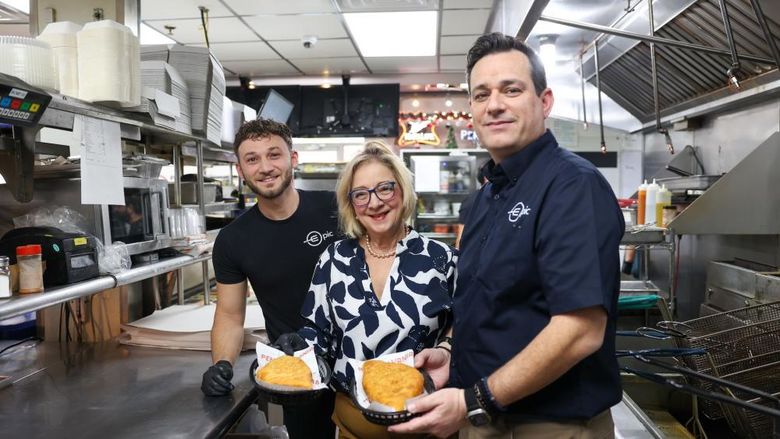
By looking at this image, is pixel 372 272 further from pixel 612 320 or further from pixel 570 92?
pixel 570 92

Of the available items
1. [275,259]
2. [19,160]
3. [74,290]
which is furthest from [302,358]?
[19,160]

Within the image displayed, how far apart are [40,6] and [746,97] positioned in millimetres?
3876

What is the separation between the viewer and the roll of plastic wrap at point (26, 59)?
1.55 m

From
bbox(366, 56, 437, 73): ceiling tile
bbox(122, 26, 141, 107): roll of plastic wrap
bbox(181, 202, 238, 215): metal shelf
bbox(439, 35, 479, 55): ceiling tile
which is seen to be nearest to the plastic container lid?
bbox(122, 26, 141, 107): roll of plastic wrap

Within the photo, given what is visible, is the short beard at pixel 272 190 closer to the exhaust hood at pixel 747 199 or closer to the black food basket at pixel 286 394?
the black food basket at pixel 286 394

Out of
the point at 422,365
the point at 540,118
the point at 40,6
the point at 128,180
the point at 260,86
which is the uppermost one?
the point at 260,86

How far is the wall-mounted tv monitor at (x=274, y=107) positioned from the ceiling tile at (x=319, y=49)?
196cm

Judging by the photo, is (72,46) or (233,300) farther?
(233,300)

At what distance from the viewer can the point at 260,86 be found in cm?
772

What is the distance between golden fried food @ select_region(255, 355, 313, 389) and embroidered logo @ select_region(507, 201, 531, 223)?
0.73m

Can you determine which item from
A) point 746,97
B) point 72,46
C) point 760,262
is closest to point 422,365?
point 72,46

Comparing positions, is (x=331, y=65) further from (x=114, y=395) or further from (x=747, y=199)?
(x=114, y=395)

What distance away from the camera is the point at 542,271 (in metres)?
1.19

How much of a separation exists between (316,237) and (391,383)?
0.82 meters
